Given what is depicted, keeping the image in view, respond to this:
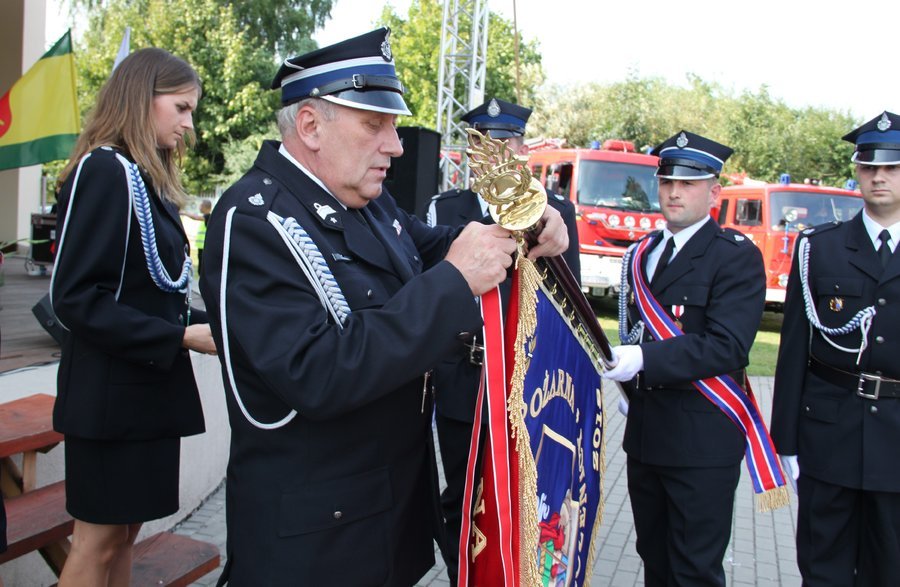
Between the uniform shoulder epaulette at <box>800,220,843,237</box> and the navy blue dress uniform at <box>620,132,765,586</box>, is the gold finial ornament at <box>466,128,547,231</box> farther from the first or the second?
the uniform shoulder epaulette at <box>800,220,843,237</box>

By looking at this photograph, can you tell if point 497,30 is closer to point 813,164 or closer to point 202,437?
point 813,164

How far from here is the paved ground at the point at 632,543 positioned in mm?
3852

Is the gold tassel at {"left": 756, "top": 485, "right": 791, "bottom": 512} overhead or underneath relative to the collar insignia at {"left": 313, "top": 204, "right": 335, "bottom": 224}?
underneath

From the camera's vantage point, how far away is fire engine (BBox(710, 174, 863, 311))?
40.7 feet

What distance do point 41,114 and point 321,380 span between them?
340 centimetres

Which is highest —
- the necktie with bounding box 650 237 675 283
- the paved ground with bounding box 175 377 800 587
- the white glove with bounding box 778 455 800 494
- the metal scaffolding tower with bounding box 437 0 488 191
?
the metal scaffolding tower with bounding box 437 0 488 191

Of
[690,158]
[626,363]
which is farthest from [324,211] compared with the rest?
[690,158]

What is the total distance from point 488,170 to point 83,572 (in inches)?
70.4

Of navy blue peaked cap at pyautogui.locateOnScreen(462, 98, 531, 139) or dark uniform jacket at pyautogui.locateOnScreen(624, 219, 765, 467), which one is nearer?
dark uniform jacket at pyautogui.locateOnScreen(624, 219, 765, 467)

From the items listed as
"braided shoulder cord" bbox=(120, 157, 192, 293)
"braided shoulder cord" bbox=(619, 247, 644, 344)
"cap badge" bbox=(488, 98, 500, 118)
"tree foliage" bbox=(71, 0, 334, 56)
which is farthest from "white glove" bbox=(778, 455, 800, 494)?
"tree foliage" bbox=(71, 0, 334, 56)

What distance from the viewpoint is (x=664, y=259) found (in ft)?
10.2

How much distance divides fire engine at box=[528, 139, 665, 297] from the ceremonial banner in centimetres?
1065

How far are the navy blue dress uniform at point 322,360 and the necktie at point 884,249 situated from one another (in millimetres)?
2112

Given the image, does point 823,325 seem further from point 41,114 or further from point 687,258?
point 41,114
